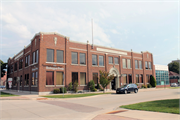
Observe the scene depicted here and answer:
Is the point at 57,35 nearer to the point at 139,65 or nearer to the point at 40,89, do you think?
the point at 40,89

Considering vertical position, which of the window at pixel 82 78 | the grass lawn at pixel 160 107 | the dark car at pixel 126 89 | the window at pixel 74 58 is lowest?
the dark car at pixel 126 89

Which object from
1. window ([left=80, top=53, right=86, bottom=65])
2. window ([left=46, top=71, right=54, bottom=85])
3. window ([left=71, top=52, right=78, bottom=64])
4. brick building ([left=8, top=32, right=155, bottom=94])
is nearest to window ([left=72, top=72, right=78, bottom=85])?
brick building ([left=8, top=32, right=155, bottom=94])

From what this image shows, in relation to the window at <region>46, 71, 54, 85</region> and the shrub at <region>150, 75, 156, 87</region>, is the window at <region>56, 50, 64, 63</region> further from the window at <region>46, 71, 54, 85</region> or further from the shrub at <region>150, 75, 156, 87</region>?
the shrub at <region>150, 75, 156, 87</region>

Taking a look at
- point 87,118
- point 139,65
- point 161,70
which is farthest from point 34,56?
point 161,70

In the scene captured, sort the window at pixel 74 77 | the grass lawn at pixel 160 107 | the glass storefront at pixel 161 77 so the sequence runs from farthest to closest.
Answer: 1. the glass storefront at pixel 161 77
2. the window at pixel 74 77
3. the grass lawn at pixel 160 107

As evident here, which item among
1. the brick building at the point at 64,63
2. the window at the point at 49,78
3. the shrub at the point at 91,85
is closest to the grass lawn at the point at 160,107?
the window at the point at 49,78

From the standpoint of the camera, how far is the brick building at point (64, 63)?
27766 mm

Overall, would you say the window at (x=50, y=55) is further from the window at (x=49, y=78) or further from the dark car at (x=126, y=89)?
the dark car at (x=126, y=89)

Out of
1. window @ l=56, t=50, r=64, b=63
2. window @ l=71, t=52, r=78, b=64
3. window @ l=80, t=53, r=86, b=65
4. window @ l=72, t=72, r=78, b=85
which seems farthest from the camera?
window @ l=80, t=53, r=86, b=65

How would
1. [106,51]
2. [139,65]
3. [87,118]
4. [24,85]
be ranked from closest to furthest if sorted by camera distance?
[87,118]
[24,85]
[106,51]
[139,65]

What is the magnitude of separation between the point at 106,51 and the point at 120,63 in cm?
521

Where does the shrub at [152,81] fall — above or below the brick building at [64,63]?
below

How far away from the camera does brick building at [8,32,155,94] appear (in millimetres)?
27766

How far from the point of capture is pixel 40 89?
86.9 ft
